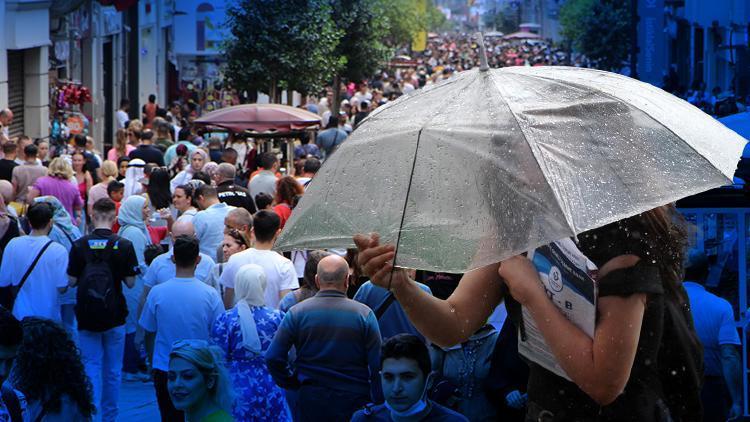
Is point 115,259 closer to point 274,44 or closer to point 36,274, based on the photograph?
point 36,274

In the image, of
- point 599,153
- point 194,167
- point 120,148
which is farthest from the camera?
point 120,148

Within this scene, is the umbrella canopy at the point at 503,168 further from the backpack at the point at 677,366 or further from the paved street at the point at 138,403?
the paved street at the point at 138,403

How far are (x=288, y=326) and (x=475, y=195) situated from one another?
149 inches

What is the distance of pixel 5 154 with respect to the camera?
14773 millimetres

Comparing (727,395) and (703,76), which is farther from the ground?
(703,76)

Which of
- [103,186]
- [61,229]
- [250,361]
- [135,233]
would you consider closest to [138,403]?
[135,233]

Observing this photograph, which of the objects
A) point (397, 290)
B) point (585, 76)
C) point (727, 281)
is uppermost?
point (585, 76)

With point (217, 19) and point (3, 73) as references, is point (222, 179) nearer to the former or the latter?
point (3, 73)

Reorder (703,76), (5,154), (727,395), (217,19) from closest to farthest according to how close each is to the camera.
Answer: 1. (727,395)
2. (5,154)
3. (217,19)
4. (703,76)

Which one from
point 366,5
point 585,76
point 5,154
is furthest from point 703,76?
point 585,76

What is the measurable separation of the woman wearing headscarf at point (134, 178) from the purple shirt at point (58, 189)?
83cm

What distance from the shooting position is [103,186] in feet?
44.6

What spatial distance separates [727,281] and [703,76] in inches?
1393

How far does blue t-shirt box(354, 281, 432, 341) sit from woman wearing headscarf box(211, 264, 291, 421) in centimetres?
59
